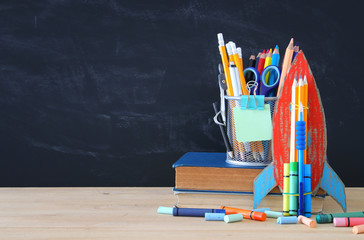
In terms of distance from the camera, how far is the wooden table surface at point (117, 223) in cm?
65

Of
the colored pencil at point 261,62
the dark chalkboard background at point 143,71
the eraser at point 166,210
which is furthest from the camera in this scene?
the dark chalkboard background at point 143,71

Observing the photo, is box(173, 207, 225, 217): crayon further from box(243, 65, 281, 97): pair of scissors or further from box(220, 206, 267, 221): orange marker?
box(243, 65, 281, 97): pair of scissors

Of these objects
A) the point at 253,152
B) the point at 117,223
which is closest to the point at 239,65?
the point at 253,152

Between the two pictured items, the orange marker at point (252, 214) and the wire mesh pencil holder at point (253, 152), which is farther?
the wire mesh pencil holder at point (253, 152)

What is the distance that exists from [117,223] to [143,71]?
466 mm

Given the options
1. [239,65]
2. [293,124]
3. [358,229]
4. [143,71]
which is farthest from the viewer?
[143,71]

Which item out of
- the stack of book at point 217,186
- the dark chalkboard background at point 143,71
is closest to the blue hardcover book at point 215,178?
the stack of book at point 217,186

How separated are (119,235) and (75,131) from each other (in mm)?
487

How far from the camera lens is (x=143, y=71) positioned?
3.52 ft

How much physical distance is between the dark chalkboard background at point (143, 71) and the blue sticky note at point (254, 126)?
0.80ft

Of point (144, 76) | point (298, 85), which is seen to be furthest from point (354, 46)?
point (144, 76)

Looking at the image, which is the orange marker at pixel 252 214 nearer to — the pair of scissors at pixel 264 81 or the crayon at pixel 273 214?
the crayon at pixel 273 214

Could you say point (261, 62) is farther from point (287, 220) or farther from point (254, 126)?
point (287, 220)

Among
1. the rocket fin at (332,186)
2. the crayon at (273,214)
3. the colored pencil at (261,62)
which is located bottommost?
the crayon at (273,214)
